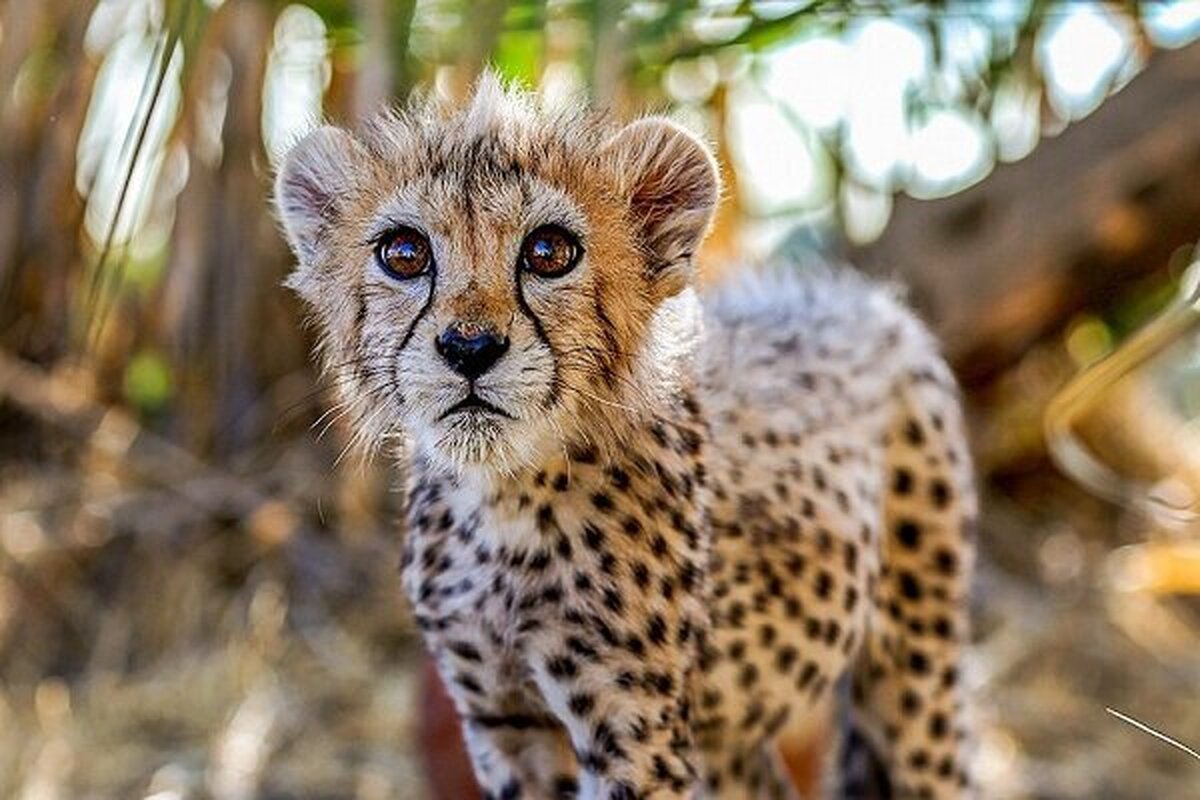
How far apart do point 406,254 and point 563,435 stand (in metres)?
0.27

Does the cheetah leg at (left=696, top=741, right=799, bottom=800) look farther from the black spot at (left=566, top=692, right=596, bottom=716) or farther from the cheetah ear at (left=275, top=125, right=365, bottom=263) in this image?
the cheetah ear at (left=275, top=125, right=365, bottom=263)

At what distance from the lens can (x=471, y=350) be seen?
2.00 metres

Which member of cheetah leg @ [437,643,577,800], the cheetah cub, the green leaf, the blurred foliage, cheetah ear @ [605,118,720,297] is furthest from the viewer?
the green leaf

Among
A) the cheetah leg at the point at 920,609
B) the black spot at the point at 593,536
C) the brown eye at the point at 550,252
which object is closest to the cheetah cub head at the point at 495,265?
the brown eye at the point at 550,252

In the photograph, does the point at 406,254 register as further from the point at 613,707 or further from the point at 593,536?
the point at 613,707

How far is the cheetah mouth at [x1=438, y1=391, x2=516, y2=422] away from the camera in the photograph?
2062 millimetres

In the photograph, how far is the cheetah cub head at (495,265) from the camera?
6.80ft

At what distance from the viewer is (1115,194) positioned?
4.48 meters

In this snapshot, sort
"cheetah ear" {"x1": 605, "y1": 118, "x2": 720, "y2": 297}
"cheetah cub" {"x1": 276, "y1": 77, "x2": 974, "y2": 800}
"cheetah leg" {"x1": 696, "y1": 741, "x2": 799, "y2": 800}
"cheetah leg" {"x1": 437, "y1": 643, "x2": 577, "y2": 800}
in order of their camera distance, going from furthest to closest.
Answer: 1. "cheetah leg" {"x1": 696, "y1": 741, "x2": 799, "y2": 800}
2. "cheetah leg" {"x1": 437, "y1": 643, "x2": 577, "y2": 800}
3. "cheetah ear" {"x1": 605, "y1": 118, "x2": 720, "y2": 297}
4. "cheetah cub" {"x1": 276, "y1": 77, "x2": 974, "y2": 800}

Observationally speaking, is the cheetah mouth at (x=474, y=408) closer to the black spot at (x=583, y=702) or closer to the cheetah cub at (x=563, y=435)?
the cheetah cub at (x=563, y=435)

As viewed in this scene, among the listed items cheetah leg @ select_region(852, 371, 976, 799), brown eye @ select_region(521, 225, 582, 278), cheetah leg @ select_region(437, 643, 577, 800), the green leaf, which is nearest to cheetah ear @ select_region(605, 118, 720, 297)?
brown eye @ select_region(521, 225, 582, 278)

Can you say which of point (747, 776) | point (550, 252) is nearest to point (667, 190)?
point (550, 252)

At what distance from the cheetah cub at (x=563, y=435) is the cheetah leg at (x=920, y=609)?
245 mm

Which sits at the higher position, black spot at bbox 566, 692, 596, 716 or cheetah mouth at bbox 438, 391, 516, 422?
cheetah mouth at bbox 438, 391, 516, 422
